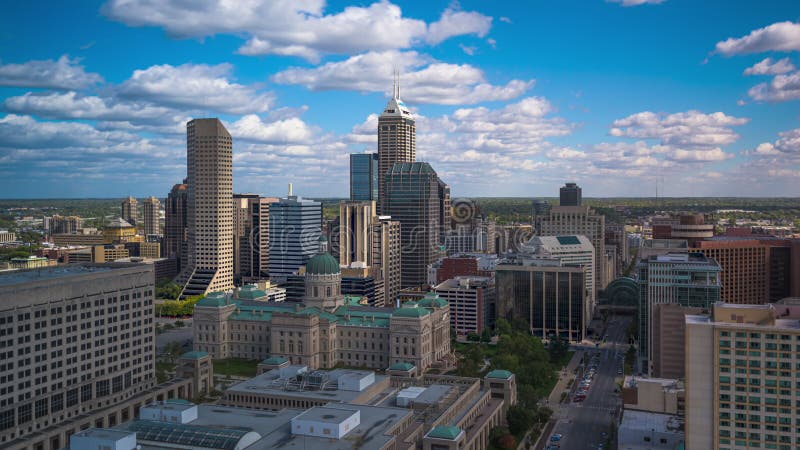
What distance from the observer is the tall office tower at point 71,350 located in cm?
9669

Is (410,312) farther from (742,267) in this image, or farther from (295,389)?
(742,267)

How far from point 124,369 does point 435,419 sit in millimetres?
53172

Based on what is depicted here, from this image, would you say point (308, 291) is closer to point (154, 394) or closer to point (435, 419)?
point (154, 394)

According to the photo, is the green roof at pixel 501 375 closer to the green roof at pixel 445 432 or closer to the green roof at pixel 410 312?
the green roof at pixel 410 312

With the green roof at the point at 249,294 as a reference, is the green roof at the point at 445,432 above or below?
below

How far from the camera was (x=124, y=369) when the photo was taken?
119312 millimetres

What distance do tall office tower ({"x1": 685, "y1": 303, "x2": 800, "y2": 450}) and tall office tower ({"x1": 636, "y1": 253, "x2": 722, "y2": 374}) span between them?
62535mm

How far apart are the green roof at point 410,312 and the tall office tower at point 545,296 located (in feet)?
134

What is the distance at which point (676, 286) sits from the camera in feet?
470

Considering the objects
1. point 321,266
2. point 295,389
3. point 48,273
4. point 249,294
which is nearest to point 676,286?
point 321,266

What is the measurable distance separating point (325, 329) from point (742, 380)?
92.7m

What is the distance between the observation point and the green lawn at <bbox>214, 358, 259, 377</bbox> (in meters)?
149

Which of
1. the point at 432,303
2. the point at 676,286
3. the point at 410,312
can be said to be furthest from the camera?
the point at 432,303

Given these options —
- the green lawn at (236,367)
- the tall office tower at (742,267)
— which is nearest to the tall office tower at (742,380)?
the green lawn at (236,367)
